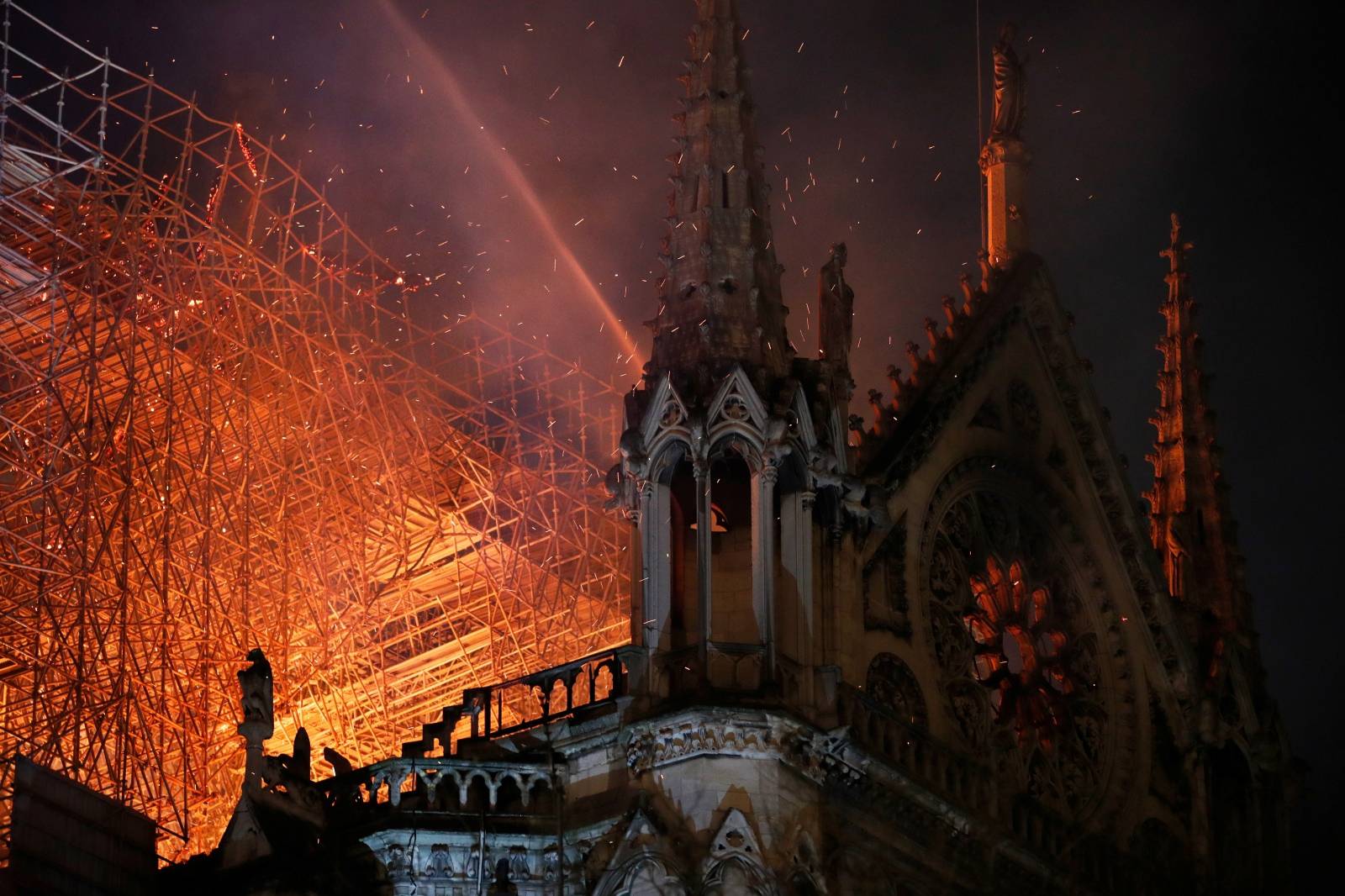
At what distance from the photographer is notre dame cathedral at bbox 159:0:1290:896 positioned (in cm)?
2703

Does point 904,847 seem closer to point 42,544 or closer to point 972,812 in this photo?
point 972,812

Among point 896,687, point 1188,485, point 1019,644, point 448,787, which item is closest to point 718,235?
point 896,687

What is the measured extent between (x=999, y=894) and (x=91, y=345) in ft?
52.0

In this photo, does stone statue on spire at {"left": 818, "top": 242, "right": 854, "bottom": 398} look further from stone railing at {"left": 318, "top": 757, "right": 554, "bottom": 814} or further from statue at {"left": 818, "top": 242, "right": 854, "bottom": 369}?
stone railing at {"left": 318, "top": 757, "right": 554, "bottom": 814}

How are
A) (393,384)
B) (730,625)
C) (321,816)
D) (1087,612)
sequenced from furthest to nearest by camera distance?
1. (393,384)
2. (1087,612)
3. (730,625)
4. (321,816)

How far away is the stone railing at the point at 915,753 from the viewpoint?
28703 mm

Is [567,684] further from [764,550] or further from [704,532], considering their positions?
[764,550]

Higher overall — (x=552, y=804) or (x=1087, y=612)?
(x=1087, y=612)

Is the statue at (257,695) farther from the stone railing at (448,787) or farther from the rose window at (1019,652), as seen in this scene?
the rose window at (1019,652)

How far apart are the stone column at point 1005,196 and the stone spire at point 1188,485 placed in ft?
13.4

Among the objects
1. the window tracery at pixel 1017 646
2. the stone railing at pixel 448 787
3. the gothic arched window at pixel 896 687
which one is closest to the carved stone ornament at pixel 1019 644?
the window tracery at pixel 1017 646

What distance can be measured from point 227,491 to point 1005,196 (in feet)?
44.4

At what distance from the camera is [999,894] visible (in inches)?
1228

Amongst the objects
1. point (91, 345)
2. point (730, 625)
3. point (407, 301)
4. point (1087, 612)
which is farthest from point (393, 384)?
point (730, 625)
